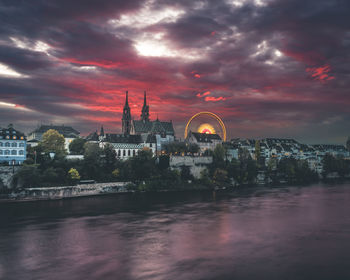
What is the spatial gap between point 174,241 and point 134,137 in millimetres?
77568

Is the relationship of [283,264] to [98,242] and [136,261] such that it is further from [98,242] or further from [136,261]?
[98,242]

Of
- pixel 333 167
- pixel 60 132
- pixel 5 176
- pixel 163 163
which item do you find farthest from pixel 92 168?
pixel 333 167

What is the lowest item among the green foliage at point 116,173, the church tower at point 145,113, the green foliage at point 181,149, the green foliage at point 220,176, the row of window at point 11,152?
the green foliage at point 220,176

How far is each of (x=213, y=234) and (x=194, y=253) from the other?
6.83 metres

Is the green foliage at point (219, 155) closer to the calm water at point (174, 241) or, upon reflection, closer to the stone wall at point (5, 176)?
the calm water at point (174, 241)

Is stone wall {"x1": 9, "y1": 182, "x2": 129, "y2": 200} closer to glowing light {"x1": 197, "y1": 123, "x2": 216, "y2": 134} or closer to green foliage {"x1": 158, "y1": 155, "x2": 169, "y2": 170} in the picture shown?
green foliage {"x1": 158, "y1": 155, "x2": 169, "y2": 170}

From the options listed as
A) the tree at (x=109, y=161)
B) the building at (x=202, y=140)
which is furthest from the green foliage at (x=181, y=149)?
the tree at (x=109, y=161)

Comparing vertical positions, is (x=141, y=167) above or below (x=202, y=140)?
below

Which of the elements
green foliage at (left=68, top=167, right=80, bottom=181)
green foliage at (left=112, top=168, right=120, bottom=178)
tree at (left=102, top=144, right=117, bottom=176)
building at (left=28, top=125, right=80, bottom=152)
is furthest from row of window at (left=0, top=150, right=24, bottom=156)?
building at (left=28, top=125, right=80, bottom=152)

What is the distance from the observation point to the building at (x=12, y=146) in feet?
214

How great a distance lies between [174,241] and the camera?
106ft

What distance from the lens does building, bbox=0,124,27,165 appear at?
65.1 m

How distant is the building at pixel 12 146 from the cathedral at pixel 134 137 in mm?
25280

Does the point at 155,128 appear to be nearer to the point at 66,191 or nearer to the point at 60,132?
the point at 60,132
